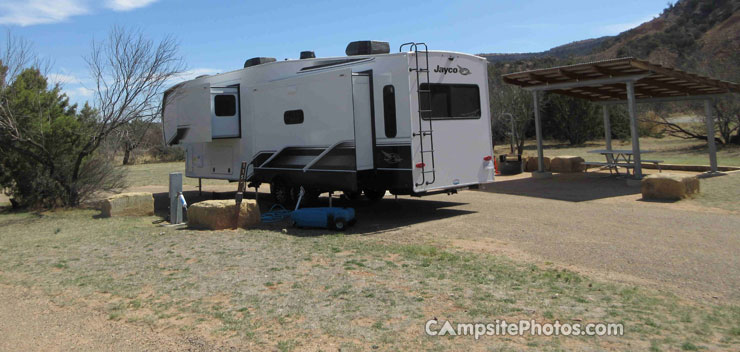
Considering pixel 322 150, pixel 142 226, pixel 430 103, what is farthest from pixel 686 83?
pixel 142 226

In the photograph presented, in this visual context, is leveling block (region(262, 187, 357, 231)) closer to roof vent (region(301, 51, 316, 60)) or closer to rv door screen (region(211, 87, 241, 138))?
rv door screen (region(211, 87, 241, 138))

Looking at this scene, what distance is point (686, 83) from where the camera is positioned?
14562mm

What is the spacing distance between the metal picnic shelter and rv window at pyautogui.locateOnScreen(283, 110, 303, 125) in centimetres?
671

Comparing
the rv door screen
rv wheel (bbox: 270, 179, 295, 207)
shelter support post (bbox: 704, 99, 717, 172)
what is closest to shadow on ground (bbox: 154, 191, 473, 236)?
rv wheel (bbox: 270, 179, 295, 207)

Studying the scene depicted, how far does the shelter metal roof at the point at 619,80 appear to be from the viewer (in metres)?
12.8

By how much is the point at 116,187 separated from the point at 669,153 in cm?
2058

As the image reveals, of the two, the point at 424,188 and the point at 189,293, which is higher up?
the point at 424,188

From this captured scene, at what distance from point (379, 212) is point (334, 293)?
5.68 metres

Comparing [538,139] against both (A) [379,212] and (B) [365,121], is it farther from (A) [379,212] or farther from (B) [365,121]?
(B) [365,121]

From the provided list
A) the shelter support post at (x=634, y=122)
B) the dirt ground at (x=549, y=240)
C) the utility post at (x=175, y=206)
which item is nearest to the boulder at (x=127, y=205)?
the utility post at (x=175, y=206)

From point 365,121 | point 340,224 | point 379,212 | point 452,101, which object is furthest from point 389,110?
point 379,212

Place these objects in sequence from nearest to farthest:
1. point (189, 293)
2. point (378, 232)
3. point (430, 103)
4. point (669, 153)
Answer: point (189, 293)
point (378, 232)
point (430, 103)
point (669, 153)

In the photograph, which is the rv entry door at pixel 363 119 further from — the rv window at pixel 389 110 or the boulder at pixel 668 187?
the boulder at pixel 668 187

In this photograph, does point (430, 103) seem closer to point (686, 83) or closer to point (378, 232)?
point (378, 232)
